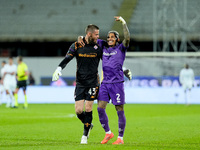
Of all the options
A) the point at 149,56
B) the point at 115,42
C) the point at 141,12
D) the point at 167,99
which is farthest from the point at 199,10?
the point at 115,42

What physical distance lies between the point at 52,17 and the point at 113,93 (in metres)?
28.3

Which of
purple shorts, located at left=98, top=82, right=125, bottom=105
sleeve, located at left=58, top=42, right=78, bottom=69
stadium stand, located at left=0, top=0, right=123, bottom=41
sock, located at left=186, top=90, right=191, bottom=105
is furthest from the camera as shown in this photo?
stadium stand, located at left=0, top=0, right=123, bottom=41

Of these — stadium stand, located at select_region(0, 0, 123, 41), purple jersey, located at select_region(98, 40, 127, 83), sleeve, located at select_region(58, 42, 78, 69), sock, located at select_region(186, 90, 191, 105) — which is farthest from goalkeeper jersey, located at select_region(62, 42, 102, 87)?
stadium stand, located at select_region(0, 0, 123, 41)

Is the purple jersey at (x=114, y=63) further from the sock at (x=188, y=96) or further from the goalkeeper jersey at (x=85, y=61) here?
the sock at (x=188, y=96)

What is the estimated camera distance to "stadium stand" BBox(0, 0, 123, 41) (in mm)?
34625

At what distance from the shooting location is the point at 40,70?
3212cm

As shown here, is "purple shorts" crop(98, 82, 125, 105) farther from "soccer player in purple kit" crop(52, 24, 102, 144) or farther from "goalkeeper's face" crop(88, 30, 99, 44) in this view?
"goalkeeper's face" crop(88, 30, 99, 44)

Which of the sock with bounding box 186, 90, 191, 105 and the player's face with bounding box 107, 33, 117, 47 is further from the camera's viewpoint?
the sock with bounding box 186, 90, 191, 105

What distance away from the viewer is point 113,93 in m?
8.54

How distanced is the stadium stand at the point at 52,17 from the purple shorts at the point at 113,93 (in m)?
25.6

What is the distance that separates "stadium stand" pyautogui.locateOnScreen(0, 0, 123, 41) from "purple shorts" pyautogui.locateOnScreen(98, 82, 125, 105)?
84.0 feet

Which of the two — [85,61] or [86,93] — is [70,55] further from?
[86,93]

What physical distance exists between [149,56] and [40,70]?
8003mm

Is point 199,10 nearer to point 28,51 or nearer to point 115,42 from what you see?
point 28,51
